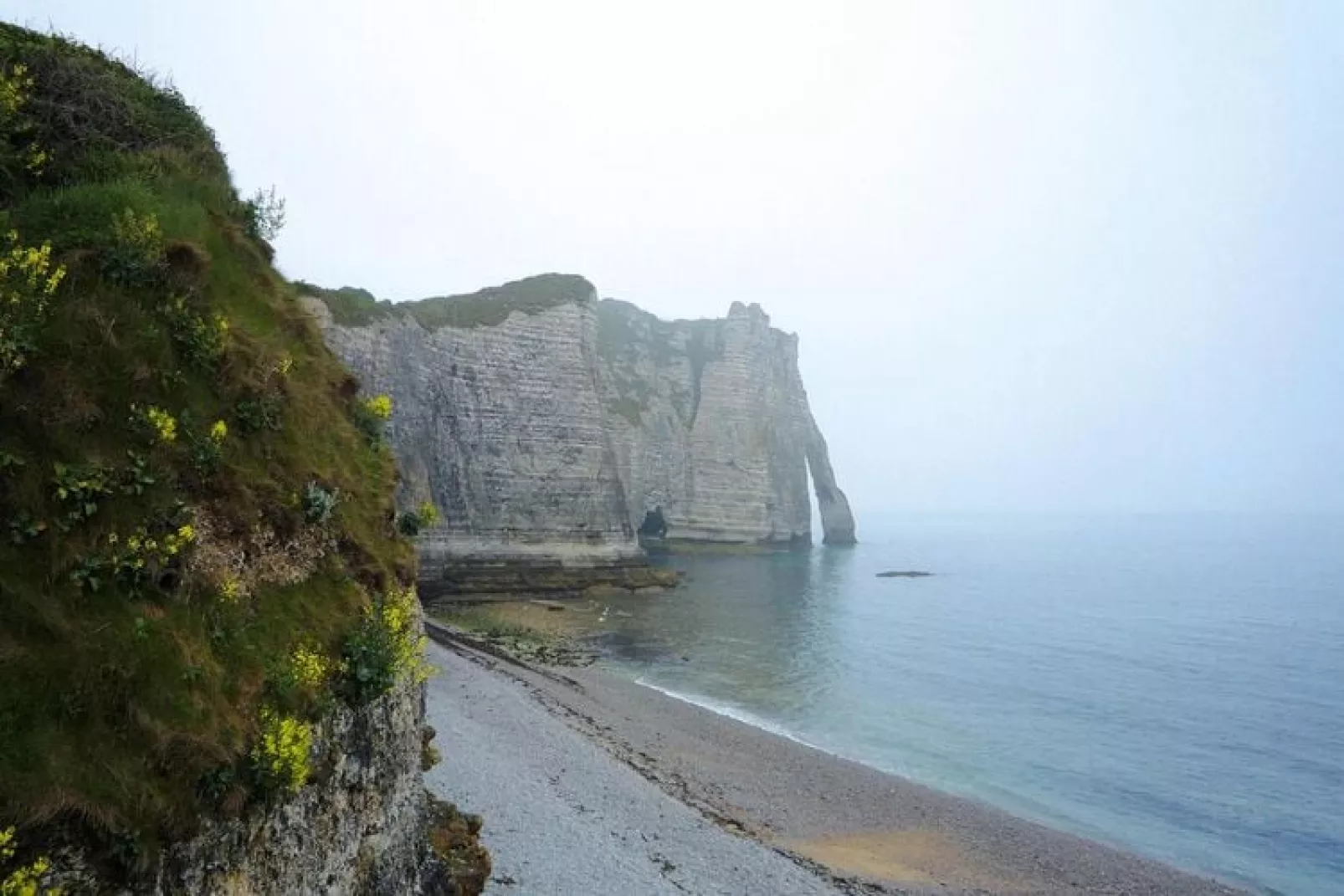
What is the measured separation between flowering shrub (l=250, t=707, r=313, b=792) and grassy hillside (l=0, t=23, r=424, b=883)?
20 millimetres

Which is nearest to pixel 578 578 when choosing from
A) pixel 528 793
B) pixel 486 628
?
pixel 486 628

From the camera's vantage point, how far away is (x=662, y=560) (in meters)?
87.8

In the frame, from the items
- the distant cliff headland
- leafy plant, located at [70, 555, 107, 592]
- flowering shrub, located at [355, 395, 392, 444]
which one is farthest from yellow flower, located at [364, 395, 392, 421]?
the distant cliff headland

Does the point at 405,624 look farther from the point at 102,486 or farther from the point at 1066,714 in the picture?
the point at 1066,714

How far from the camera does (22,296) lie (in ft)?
19.1

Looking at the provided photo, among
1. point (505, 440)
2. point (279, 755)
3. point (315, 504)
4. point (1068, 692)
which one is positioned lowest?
point (1068, 692)

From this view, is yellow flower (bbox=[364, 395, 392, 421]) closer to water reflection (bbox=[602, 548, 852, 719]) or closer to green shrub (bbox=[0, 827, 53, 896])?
green shrub (bbox=[0, 827, 53, 896])

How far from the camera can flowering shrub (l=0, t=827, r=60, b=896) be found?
399 centimetres

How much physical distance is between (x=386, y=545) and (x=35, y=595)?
390 centimetres

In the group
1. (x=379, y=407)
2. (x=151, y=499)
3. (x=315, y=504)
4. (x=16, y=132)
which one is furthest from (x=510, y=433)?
(x=151, y=499)

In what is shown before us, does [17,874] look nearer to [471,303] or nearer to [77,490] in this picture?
[77,490]

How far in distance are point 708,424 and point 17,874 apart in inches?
3869

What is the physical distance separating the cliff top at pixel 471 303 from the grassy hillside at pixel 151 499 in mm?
48700

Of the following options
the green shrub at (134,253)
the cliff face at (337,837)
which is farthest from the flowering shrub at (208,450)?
the cliff face at (337,837)
